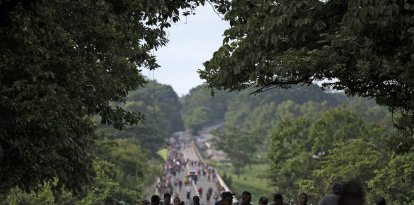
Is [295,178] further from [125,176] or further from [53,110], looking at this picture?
[53,110]

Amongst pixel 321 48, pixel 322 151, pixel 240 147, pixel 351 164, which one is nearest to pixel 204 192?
pixel 322 151

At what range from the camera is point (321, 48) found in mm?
12945

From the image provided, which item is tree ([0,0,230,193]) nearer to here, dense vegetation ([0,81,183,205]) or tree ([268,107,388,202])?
dense vegetation ([0,81,183,205])

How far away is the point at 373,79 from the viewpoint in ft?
42.0

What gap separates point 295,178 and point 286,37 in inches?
1568

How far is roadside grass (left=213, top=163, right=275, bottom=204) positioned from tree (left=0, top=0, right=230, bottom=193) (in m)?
52.2

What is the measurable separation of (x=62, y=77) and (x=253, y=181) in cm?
7534

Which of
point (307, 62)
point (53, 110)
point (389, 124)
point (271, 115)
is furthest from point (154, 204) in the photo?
point (271, 115)

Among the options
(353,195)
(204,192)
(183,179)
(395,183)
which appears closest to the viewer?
(353,195)

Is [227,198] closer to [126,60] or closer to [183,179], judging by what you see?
[126,60]

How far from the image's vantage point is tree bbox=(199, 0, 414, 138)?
32.9ft

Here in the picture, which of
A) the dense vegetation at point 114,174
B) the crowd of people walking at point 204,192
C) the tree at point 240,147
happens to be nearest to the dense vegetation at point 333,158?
the crowd of people walking at point 204,192

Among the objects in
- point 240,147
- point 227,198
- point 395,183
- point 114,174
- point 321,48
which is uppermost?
point 240,147

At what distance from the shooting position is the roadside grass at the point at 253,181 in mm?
76688
